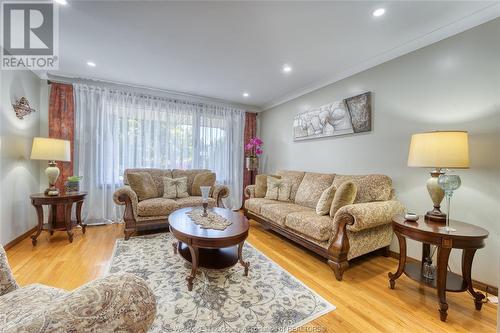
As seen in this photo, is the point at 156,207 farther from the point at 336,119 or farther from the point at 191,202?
the point at 336,119

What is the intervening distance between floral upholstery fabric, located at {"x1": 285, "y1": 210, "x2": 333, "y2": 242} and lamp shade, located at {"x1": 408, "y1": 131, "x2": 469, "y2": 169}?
104cm

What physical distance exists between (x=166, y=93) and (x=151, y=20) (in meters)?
2.21

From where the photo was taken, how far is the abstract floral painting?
9.65 ft

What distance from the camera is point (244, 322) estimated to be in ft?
4.93

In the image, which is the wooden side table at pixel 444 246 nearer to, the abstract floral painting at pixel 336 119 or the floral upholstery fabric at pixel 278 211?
the floral upholstery fabric at pixel 278 211

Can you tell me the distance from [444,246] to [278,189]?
231 cm

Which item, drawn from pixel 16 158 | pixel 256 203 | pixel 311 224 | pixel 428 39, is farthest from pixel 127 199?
pixel 428 39

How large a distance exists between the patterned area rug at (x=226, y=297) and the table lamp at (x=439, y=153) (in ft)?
4.64

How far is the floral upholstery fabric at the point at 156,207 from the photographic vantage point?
10.0 ft

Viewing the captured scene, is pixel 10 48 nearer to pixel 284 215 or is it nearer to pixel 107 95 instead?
pixel 107 95

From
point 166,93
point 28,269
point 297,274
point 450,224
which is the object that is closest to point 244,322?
point 297,274

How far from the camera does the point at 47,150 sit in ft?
9.36

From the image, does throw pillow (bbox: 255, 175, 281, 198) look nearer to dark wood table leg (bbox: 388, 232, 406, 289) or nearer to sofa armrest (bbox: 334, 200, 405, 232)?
sofa armrest (bbox: 334, 200, 405, 232)

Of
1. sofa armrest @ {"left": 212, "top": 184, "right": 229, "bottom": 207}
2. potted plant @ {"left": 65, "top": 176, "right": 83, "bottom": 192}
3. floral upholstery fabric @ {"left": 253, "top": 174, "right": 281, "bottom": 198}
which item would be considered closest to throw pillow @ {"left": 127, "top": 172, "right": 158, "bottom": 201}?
potted plant @ {"left": 65, "top": 176, "right": 83, "bottom": 192}
